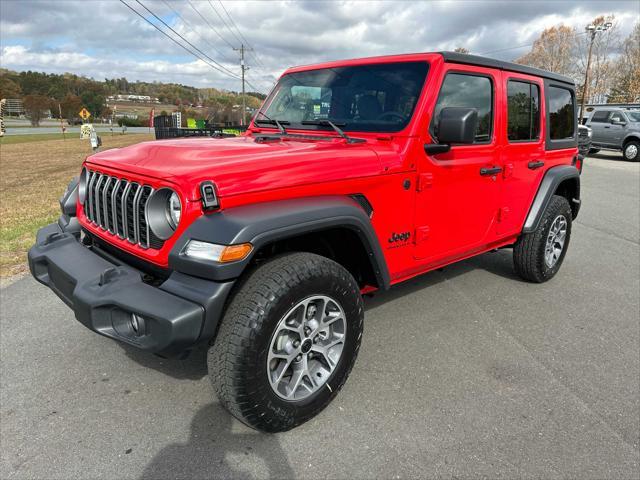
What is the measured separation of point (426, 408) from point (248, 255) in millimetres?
1417

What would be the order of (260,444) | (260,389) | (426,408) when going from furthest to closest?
(426,408)
(260,444)
(260,389)

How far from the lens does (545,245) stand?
14.2 feet

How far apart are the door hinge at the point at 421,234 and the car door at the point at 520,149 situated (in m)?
1.01

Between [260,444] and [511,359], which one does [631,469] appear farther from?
[260,444]

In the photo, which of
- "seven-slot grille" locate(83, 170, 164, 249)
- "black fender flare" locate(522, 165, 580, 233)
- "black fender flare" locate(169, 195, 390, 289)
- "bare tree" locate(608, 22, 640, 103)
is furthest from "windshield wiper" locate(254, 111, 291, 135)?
"bare tree" locate(608, 22, 640, 103)

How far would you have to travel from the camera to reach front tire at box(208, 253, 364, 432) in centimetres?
207

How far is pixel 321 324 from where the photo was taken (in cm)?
244

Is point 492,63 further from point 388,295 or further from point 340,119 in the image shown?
point 388,295

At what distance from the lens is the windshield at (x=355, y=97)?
2998mm

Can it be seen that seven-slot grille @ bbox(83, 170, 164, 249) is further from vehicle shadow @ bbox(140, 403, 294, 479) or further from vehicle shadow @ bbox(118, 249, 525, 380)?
vehicle shadow @ bbox(140, 403, 294, 479)

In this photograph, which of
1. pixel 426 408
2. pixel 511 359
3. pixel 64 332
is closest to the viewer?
pixel 426 408

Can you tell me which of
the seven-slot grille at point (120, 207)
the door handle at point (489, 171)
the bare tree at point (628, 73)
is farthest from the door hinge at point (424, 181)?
the bare tree at point (628, 73)

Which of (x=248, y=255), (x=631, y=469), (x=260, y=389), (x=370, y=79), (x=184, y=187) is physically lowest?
(x=631, y=469)

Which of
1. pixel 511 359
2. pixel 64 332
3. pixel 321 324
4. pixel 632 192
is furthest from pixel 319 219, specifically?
pixel 632 192
